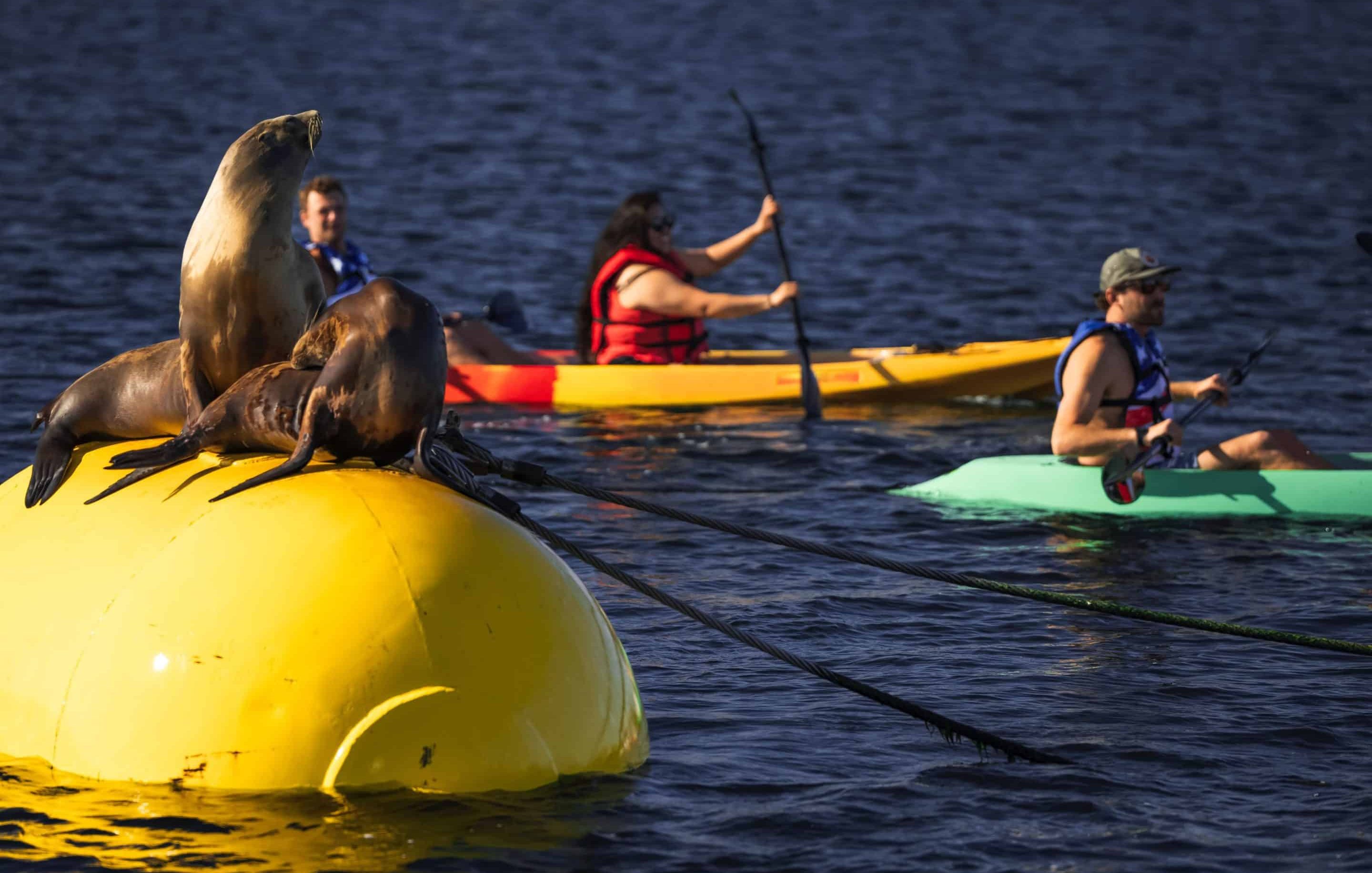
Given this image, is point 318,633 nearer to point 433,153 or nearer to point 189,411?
point 189,411

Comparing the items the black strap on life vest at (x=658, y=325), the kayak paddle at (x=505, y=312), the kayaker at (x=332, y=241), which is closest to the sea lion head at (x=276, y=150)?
the kayaker at (x=332, y=241)

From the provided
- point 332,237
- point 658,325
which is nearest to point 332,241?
point 332,237

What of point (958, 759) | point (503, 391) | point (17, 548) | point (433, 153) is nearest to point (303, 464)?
point (17, 548)

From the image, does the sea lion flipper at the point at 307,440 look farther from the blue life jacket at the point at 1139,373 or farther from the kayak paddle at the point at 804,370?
the kayak paddle at the point at 804,370

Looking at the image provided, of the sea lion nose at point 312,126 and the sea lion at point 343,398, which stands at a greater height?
the sea lion nose at point 312,126

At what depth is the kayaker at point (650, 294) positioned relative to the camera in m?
13.1

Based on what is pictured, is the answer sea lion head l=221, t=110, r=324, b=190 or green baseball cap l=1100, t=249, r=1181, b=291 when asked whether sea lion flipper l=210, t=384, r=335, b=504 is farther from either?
green baseball cap l=1100, t=249, r=1181, b=291

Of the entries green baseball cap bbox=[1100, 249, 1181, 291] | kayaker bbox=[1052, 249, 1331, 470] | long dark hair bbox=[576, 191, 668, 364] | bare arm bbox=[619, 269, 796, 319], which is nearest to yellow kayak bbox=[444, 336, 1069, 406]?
bare arm bbox=[619, 269, 796, 319]

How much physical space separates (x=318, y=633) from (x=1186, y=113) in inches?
1213

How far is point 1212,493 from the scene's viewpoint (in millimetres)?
10039

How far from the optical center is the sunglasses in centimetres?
962

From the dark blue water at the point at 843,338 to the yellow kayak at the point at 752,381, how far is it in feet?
0.71

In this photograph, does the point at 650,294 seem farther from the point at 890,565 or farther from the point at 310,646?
the point at 310,646

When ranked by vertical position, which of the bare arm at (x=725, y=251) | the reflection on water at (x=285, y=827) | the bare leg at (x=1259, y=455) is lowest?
the reflection on water at (x=285, y=827)
